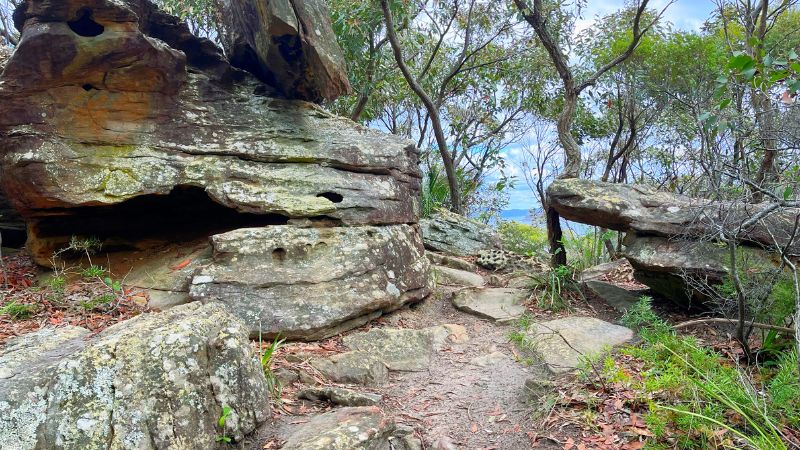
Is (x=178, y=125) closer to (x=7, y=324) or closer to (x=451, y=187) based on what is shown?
(x=7, y=324)

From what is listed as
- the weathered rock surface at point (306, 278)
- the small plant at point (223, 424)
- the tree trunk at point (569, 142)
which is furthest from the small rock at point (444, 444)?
the tree trunk at point (569, 142)

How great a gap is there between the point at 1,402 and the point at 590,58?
12285 mm

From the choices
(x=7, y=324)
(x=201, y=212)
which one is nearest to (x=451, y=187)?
(x=201, y=212)

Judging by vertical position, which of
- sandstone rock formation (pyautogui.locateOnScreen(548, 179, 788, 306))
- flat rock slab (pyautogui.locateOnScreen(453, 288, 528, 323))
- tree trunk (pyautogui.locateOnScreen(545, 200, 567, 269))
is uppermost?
sandstone rock formation (pyautogui.locateOnScreen(548, 179, 788, 306))

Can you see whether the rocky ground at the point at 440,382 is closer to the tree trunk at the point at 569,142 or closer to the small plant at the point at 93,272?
the tree trunk at the point at 569,142

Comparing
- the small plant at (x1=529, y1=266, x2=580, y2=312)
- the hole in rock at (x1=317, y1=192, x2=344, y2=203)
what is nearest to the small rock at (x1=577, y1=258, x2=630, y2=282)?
the small plant at (x1=529, y1=266, x2=580, y2=312)

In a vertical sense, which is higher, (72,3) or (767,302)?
(72,3)

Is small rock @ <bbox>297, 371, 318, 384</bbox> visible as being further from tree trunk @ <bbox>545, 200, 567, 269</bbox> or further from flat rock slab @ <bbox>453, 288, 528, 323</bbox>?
tree trunk @ <bbox>545, 200, 567, 269</bbox>

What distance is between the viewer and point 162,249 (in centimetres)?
618

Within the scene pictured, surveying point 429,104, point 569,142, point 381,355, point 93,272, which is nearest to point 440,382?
point 381,355

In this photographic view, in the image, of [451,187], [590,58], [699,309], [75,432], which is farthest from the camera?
[451,187]

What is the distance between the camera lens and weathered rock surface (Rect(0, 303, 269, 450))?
265 centimetres

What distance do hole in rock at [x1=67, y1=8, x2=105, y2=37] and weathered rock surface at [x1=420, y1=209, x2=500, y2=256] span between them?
640 cm

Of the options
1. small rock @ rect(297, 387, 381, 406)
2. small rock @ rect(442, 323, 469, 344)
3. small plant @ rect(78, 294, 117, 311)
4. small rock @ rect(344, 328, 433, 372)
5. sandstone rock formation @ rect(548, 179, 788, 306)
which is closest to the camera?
small rock @ rect(297, 387, 381, 406)
